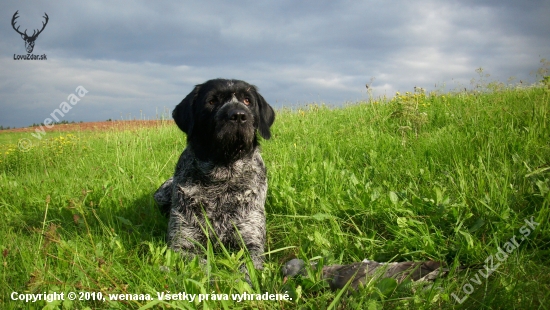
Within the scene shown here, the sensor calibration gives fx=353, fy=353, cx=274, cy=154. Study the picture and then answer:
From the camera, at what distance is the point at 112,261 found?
3428 mm

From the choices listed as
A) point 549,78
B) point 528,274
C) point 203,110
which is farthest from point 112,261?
point 549,78

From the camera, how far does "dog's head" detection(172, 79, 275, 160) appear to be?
3893 mm

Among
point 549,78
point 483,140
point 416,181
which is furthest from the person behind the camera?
point 549,78

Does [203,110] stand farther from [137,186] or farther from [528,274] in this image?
[528,274]

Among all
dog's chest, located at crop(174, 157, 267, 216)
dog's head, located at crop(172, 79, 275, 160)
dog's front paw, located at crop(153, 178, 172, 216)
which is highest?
dog's head, located at crop(172, 79, 275, 160)

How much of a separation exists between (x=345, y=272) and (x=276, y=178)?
261cm


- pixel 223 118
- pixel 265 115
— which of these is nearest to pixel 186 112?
pixel 223 118

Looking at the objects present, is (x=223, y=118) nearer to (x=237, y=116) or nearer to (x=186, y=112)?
(x=237, y=116)

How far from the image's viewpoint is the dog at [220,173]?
3.94 metres

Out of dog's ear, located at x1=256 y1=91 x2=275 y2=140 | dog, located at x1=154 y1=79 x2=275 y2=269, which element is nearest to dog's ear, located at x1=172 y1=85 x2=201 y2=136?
dog, located at x1=154 y1=79 x2=275 y2=269

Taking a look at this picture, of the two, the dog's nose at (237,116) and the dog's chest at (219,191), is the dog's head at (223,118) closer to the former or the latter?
the dog's nose at (237,116)

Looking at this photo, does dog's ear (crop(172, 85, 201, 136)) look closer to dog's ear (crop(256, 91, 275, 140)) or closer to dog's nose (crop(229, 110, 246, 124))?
dog's nose (crop(229, 110, 246, 124))

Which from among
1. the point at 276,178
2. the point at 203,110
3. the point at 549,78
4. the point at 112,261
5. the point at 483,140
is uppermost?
the point at 549,78

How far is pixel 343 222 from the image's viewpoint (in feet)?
12.9
